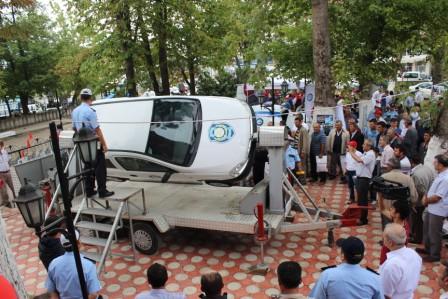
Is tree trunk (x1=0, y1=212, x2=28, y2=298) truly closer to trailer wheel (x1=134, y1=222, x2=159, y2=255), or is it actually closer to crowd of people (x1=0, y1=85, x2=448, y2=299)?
crowd of people (x1=0, y1=85, x2=448, y2=299)

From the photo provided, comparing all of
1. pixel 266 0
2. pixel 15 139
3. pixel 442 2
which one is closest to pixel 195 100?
pixel 266 0

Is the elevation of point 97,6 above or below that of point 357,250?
above

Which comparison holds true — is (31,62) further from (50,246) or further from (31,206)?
(31,206)

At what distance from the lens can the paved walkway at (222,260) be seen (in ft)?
19.3

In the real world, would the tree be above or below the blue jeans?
above

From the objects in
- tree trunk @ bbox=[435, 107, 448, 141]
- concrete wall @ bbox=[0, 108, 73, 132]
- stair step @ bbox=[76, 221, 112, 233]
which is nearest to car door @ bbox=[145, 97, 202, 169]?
stair step @ bbox=[76, 221, 112, 233]

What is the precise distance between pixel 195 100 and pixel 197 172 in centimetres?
130

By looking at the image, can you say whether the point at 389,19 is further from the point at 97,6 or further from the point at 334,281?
the point at 334,281

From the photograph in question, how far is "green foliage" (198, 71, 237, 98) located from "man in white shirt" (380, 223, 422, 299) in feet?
65.2

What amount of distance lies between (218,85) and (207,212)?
57.9 feet

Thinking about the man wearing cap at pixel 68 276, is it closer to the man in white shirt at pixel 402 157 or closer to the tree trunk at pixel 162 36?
the man in white shirt at pixel 402 157

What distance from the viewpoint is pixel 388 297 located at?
379 centimetres

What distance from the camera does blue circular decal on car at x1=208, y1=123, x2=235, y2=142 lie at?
22.4 ft

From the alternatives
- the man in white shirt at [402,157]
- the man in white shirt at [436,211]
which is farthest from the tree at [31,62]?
the man in white shirt at [436,211]
